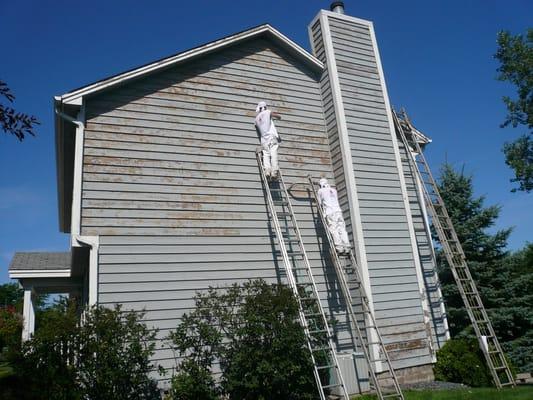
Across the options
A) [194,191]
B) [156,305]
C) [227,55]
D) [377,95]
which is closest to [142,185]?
[194,191]

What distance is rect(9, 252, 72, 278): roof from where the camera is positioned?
45.3ft

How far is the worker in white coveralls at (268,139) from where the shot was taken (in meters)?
9.64

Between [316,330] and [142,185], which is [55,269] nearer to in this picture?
[142,185]

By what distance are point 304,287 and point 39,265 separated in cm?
984

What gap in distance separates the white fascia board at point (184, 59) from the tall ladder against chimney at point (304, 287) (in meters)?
2.60

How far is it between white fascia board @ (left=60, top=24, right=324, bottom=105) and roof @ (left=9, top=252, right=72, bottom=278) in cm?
742

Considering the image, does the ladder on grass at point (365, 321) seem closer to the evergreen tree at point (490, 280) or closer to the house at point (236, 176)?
the house at point (236, 176)

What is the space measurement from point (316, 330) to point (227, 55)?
650 cm

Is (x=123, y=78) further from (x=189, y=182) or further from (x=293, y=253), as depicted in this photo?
(x=293, y=253)

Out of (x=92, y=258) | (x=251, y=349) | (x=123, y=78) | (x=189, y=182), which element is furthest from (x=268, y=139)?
(x=251, y=349)

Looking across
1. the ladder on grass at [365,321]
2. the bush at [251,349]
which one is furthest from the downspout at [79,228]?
the ladder on grass at [365,321]

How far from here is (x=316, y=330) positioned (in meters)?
8.16

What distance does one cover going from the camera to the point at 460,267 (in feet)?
34.4

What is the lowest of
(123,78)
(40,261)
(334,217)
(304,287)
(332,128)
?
(304,287)
